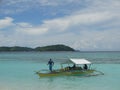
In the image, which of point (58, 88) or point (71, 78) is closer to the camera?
point (58, 88)

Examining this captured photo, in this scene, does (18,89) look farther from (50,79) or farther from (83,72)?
(83,72)

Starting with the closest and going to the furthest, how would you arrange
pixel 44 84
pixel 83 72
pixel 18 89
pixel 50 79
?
pixel 18 89
pixel 44 84
pixel 50 79
pixel 83 72

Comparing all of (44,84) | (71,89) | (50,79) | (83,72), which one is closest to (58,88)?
(71,89)

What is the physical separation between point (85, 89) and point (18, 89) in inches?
184

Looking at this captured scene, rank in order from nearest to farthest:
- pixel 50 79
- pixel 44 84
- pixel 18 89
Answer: pixel 18 89, pixel 44 84, pixel 50 79

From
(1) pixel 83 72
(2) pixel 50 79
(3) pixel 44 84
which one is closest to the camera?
(3) pixel 44 84

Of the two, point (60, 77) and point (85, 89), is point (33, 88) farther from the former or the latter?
point (60, 77)

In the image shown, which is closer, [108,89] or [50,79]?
[108,89]

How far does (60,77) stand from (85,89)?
292 inches

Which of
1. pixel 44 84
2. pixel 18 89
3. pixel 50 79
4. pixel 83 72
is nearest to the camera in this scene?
pixel 18 89

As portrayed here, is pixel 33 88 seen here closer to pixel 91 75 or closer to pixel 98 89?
pixel 98 89

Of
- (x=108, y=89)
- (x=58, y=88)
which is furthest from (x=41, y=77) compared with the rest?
(x=108, y=89)

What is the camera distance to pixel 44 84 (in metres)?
25.0

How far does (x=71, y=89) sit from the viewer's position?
2175cm
